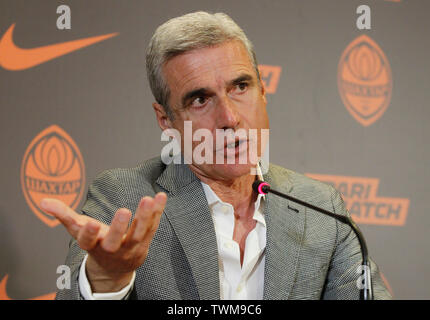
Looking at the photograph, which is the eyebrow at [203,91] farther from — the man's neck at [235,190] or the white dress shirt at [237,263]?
the white dress shirt at [237,263]

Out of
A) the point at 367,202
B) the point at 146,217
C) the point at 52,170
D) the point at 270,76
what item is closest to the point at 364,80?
the point at 270,76

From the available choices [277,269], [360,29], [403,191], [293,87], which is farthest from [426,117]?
[277,269]

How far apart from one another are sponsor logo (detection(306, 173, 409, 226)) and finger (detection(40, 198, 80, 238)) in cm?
207

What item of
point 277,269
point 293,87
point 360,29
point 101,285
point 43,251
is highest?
point 360,29

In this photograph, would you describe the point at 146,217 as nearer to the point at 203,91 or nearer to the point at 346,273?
the point at 203,91

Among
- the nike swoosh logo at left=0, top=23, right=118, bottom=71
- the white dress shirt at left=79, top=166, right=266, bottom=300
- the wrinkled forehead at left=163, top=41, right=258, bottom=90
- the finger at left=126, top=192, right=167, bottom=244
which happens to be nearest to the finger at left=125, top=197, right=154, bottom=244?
the finger at left=126, top=192, right=167, bottom=244

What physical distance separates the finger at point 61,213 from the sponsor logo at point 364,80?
2.31 metres

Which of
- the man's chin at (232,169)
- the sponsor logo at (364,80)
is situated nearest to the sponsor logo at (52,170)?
the man's chin at (232,169)

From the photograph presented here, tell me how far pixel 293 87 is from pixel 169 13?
898mm

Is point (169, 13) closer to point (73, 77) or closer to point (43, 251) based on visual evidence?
point (73, 77)

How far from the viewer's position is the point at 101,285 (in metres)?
1.25
